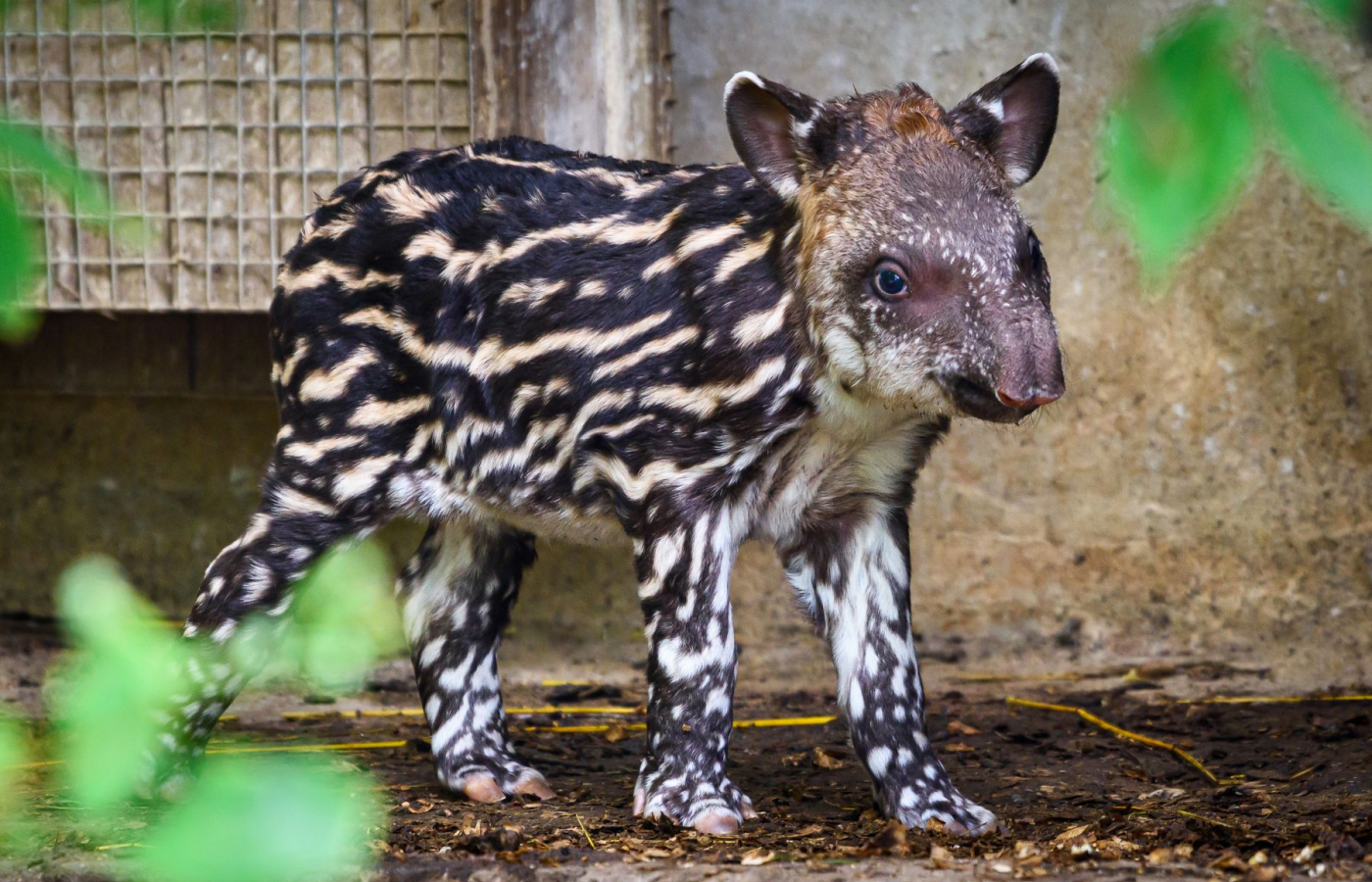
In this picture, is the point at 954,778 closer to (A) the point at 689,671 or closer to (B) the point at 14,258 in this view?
(A) the point at 689,671

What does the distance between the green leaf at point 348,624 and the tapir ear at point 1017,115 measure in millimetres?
2814

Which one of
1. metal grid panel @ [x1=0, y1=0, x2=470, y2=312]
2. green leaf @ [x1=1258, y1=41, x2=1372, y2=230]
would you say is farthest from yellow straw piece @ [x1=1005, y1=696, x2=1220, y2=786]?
green leaf @ [x1=1258, y1=41, x2=1372, y2=230]

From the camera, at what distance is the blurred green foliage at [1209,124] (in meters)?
1.00

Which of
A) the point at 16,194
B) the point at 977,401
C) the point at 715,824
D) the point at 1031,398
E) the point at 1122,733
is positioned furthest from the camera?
the point at 1122,733

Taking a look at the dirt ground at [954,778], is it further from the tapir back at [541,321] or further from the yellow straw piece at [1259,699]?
the tapir back at [541,321]

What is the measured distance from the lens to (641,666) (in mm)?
6094

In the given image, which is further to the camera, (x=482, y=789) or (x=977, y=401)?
(x=482, y=789)

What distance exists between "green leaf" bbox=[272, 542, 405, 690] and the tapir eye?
2.42 m

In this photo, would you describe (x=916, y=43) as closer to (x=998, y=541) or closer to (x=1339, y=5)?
(x=998, y=541)

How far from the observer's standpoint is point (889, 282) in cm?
364

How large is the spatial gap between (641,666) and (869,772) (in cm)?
209

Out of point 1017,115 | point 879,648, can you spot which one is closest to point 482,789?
point 879,648

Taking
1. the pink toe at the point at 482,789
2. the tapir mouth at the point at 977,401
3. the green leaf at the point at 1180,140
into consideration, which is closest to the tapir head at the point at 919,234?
the tapir mouth at the point at 977,401

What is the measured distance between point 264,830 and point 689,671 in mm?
2803
